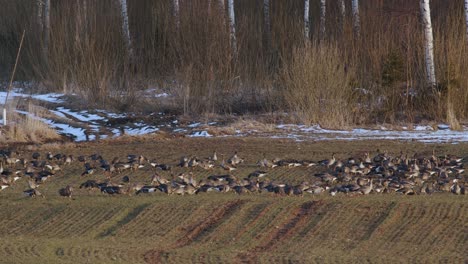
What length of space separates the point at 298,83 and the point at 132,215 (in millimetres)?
10284

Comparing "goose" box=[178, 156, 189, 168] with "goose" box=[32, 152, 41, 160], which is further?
"goose" box=[32, 152, 41, 160]

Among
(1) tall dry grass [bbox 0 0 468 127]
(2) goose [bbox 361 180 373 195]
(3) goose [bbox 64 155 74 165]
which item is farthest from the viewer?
(1) tall dry grass [bbox 0 0 468 127]

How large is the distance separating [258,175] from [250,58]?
12243 millimetres

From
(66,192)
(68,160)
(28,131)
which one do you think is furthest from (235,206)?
(28,131)

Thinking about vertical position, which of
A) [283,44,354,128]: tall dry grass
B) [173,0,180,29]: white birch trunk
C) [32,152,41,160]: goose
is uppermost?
[173,0,180,29]: white birch trunk

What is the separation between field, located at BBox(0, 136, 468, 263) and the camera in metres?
9.31

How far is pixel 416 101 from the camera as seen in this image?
21609 millimetres

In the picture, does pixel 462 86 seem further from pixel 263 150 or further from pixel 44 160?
pixel 44 160

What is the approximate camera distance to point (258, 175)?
13.7 m

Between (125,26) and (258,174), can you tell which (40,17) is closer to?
(125,26)

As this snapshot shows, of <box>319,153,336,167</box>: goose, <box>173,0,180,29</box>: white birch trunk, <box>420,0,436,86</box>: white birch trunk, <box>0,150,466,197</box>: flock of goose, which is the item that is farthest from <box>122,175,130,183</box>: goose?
<box>173,0,180,29</box>: white birch trunk

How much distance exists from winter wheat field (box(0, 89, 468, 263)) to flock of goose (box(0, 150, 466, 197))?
3cm

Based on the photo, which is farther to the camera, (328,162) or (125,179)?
(328,162)

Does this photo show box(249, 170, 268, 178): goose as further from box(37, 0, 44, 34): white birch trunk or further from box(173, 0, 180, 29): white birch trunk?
box(37, 0, 44, 34): white birch trunk
